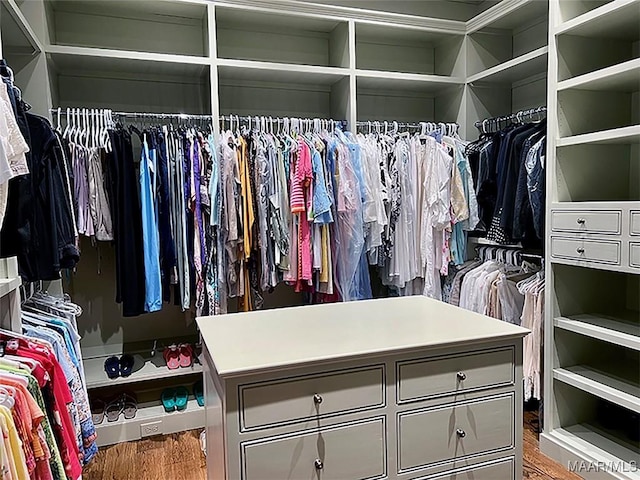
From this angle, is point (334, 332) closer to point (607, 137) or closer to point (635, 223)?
point (635, 223)

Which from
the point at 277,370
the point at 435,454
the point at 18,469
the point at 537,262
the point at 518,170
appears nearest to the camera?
the point at 18,469

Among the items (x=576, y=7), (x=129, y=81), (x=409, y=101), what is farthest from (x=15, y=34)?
(x=576, y=7)

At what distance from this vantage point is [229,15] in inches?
120

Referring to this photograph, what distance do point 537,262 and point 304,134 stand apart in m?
1.65

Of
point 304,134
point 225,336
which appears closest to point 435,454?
point 225,336

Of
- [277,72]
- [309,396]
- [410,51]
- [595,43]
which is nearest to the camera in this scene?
[309,396]

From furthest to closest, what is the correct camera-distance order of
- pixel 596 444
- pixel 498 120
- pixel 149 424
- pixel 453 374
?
pixel 498 120
pixel 149 424
pixel 596 444
pixel 453 374

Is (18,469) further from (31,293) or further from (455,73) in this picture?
(455,73)

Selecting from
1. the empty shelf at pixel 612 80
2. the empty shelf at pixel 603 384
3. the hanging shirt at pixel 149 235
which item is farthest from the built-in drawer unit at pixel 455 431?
the hanging shirt at pixel 149 235

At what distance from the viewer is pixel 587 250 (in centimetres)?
231

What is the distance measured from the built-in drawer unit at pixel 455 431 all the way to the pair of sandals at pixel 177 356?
173 cm

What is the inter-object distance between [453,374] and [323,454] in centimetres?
51

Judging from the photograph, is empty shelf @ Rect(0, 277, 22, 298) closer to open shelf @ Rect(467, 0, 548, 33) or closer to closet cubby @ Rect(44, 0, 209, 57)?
closet cubby @ Rect(44, 0, 209, 57)

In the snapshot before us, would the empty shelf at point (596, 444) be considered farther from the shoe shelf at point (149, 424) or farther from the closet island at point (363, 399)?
the shoe shelf at point (149, 424)
